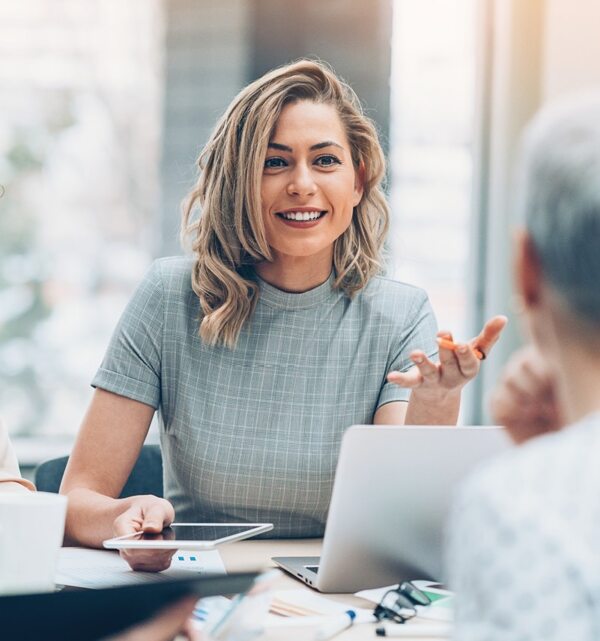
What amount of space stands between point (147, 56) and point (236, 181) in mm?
1470

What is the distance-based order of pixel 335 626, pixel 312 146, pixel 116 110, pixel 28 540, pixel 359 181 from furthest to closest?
1. pixel 116 110
2. pixel 359 181
3. pixel 312 146
4. pixel 335 626
5. pixel 28 540

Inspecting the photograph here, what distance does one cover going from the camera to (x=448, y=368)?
5.52 feet

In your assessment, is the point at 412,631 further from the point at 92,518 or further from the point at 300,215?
the point at 300,215

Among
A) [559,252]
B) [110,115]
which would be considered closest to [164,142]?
[110,115]

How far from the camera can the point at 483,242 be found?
365 centimetres

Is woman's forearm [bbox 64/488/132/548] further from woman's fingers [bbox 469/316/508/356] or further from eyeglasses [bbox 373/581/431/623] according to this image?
woman's fingers [bbox 469/316/508/356]

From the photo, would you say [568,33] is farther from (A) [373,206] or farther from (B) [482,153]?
(A) [373,206]

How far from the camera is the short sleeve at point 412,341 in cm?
199

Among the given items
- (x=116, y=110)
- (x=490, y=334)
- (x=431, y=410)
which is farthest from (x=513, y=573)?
(x=116, y=110)

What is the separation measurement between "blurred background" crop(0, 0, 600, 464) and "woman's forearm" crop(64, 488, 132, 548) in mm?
1601

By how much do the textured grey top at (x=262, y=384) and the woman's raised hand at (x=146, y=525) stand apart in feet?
0.98

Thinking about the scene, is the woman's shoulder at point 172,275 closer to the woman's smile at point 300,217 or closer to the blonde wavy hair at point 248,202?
the blonde wavy hair at point 248,202

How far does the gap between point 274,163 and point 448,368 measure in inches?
24.0

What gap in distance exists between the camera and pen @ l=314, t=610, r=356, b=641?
4.04 feet
